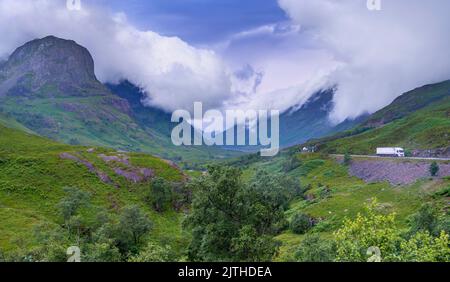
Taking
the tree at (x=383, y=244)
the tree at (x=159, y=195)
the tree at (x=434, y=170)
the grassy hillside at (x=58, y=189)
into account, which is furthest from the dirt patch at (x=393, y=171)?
the tree at (x=383, y=244)

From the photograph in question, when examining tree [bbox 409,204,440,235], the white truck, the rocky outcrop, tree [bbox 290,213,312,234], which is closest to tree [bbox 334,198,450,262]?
tree [bbox 409,204,440,235]

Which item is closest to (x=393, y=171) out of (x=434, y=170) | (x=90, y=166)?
(x=434, y=170)

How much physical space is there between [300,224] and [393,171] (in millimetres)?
55902

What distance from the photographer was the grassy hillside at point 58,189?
82875mm

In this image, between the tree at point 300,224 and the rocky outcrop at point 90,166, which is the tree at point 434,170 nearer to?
the tree at point 300,224

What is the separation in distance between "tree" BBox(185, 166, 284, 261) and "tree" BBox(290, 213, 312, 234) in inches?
2349

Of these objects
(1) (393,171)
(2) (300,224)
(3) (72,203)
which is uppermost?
(1) (393,171)

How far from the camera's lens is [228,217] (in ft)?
140

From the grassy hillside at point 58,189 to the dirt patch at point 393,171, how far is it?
7610 cm

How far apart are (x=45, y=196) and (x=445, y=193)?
111 m

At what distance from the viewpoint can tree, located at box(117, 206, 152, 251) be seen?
234 feet

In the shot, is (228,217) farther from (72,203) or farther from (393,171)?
(393,171)
